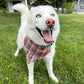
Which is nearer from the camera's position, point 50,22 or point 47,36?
point 50,22

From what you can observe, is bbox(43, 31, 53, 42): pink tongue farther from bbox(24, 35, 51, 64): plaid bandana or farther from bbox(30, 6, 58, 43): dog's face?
bbox(24, 35, 51, 64): plaid bandana

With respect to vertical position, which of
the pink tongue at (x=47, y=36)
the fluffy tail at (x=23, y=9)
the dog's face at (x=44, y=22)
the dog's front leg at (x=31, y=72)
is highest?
the fluffy tail at (x=23, y=9)

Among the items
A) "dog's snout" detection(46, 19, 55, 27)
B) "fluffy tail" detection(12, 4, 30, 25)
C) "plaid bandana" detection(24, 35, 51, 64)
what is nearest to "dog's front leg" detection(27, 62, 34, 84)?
"plaid bandana" detection(24, 35, 51, 64)

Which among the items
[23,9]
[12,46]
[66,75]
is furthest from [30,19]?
[12,46]

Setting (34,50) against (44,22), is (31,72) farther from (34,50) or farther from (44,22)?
(44,22)

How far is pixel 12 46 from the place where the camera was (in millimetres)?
3057

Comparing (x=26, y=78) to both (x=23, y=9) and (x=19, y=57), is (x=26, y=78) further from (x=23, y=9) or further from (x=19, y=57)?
(x=23, y=9)

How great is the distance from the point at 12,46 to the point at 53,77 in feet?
6.03

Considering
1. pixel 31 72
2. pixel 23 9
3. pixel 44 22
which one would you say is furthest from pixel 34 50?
pixel 23 9

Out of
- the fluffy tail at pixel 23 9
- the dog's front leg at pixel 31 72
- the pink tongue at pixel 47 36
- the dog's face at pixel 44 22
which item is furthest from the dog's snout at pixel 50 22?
the fluffy tail at pixel 23 9

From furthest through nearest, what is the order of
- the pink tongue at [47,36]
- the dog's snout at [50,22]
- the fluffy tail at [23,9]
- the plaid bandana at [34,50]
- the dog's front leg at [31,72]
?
the fluffy tail at [23,9]
the dog's front leg at [31,72]
the plaid bandana at [34,50]
the pink tongue at [47,36]
the dog's snout at [50,22]

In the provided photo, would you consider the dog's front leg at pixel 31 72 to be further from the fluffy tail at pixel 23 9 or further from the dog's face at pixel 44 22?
the fluffy tail at pixel 23 9

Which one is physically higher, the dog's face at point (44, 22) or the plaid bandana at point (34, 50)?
the dog's face at point (44, 22)

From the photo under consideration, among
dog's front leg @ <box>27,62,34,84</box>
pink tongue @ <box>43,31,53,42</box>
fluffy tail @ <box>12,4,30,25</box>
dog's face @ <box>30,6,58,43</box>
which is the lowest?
dog's front leg @ <box>27,62,34,84</box>
